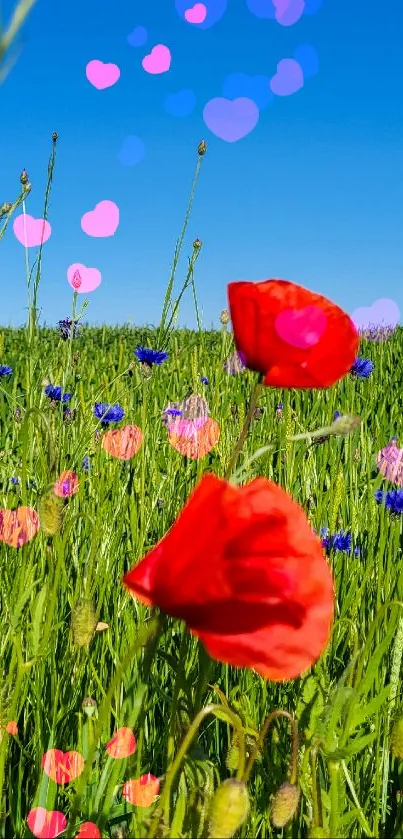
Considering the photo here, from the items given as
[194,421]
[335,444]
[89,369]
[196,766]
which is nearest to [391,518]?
[194,421]

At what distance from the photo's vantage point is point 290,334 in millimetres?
626

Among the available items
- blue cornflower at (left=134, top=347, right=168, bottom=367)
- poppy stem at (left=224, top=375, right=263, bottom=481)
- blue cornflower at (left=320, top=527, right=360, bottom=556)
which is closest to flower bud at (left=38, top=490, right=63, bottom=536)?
poppy stem at (left=224, top=375, right=263, bottom=481)

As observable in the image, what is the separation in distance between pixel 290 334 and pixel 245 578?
219 millimetres

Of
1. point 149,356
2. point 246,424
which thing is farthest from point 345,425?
point 149,356

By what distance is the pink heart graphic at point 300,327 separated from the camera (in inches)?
24.6

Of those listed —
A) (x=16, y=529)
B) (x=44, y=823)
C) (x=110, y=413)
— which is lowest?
(x=44, y=823)

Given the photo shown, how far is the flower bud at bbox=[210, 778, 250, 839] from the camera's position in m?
0.50

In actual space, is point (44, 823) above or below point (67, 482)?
below

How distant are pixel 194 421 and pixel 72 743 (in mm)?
971

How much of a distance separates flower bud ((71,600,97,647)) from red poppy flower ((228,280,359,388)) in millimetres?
257

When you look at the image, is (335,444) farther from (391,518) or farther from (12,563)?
(12,563)

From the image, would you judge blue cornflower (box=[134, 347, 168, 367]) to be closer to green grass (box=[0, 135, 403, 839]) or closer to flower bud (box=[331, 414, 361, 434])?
green grass (box=[0, 135, 403, 839])

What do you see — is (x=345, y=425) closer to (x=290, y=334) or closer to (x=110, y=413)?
(x=290, y=334)

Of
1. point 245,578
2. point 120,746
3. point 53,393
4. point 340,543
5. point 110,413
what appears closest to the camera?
point 245,578
